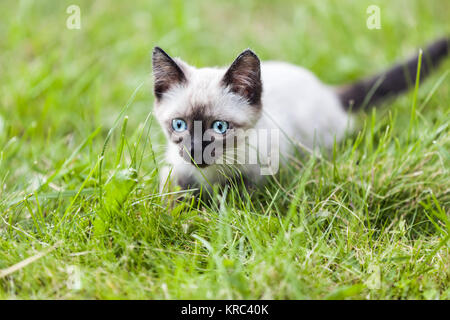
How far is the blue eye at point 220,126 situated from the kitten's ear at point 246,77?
189mm

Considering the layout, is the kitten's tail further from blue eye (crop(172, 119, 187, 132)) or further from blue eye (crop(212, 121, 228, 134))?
blue eye (crop(172, 119, 187, 132))

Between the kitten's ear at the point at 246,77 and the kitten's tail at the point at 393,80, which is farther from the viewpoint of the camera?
the kitten's tail at the point at 393,80

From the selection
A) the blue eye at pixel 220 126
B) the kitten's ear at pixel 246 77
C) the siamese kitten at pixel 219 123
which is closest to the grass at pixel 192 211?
the siamese kitten at pixel 219 123

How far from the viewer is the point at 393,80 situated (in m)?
3.24

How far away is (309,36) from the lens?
429 cm

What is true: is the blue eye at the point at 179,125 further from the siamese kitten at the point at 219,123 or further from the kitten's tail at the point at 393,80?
the kitten's tail at the point at 393,80

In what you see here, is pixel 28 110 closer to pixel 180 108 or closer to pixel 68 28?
pixel 68 28

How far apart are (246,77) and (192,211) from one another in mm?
699

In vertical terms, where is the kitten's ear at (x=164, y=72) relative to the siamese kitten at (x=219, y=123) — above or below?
above

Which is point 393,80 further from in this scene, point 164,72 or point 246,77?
point 164,72

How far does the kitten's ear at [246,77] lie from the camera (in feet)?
6.81

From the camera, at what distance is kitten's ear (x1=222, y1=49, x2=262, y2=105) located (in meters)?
2.07

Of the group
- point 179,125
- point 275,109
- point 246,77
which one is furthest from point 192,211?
point 275,109

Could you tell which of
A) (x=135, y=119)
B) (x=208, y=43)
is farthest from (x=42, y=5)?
(x=135, y=119)
